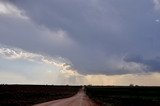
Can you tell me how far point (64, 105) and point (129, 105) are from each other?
16.3 m

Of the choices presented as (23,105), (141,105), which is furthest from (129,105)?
(23,105)

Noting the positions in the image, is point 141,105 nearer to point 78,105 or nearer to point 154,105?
point 154,105

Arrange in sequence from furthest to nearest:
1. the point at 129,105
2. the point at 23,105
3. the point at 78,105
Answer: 1. the point at 129,105
2. the point at 23,105
3. the point at 78,105

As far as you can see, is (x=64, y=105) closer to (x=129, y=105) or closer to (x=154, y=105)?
(x=129, y=105)

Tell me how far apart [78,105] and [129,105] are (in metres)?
16.1

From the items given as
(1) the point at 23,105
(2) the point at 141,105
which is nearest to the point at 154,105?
(2) the point at 141,105

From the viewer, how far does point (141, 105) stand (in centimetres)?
5216

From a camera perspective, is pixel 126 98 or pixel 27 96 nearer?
pixel 27 96

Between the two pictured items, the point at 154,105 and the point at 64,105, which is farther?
the point at 154,105

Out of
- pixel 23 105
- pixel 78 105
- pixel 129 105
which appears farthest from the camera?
pixel 129 105

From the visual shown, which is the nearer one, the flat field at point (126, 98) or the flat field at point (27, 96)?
the flat field at point (27, 96)

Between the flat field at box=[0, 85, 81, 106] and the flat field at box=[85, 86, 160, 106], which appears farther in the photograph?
the flat field at box=[85, 86, 160, 106]

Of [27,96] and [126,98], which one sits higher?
[126,98]

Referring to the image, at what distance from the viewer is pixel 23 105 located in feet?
137
